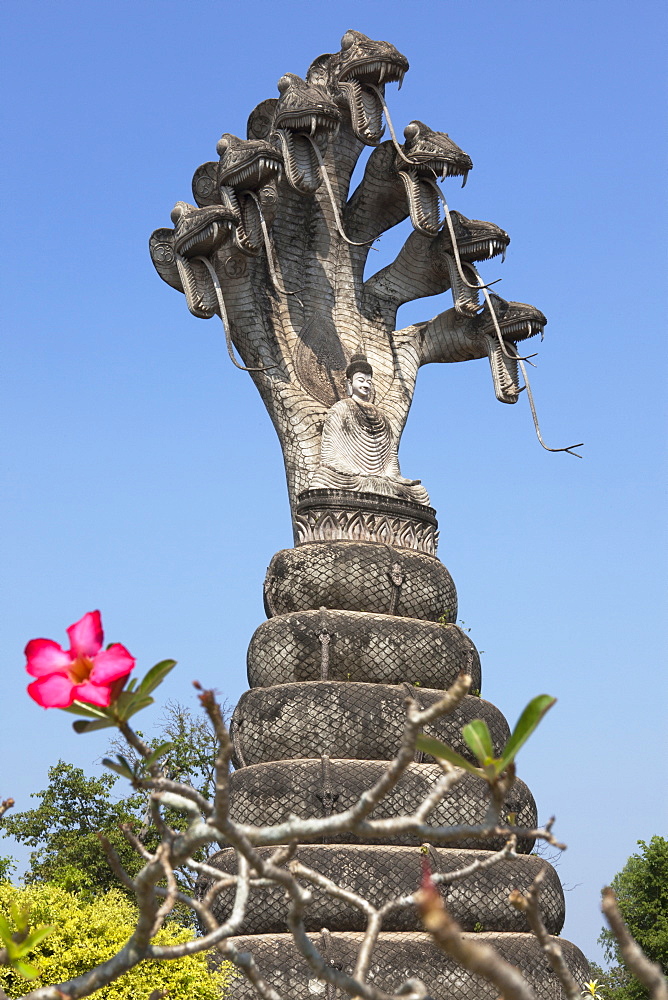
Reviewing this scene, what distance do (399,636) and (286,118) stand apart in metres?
5.77

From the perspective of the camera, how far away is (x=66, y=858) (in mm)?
18453

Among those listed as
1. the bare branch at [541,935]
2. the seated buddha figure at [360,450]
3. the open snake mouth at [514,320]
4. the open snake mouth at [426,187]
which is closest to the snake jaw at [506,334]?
the open snake mouth at [514,320]

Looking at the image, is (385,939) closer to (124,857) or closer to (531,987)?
(531,987)

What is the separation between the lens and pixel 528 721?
9.97 ft

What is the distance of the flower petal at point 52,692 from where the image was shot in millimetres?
3109

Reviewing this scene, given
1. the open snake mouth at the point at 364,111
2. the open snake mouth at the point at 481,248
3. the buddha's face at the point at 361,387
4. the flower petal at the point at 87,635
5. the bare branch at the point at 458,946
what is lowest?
the bare branch at the point at 458,946

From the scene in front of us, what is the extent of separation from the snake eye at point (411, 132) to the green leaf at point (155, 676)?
11.6m

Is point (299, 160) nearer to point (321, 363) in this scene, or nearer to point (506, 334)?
Answer: point (321, 363)

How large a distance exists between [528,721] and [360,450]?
9.68 meters

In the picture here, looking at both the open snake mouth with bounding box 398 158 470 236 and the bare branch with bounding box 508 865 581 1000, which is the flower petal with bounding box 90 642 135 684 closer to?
the bare branch with bounding box 508 865 581 1000

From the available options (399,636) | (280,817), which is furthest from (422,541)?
(280,817)

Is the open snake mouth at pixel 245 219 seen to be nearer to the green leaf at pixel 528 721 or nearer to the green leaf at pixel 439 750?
the green leaf at pixel 439 750

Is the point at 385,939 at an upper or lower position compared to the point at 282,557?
lower

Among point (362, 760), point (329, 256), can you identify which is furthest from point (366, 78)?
point (362, 760)
